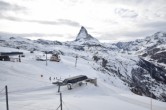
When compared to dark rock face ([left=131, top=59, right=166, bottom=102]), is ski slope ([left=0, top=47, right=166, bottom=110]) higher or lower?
higher

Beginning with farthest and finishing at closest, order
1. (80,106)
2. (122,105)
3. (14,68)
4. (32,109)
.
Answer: (14,68), (122,105), (80,106), (32,109)

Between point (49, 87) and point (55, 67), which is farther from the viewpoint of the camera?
point (55, 67)

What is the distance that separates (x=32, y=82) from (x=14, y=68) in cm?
1611

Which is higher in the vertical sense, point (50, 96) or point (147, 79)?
point (50, 96)

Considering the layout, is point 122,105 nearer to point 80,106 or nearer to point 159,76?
point 80,106

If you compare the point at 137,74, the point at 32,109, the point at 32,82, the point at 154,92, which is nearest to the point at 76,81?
the point at 32,82

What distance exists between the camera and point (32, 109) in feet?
127

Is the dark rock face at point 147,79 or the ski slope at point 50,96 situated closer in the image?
the ski slope at point 50,96

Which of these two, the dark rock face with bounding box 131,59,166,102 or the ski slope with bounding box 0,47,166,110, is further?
the dark rock face with bounding box 131,59,166,102

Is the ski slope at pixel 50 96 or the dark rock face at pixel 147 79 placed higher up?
the ski slope at pixel 50 96

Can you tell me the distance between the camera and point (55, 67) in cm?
9819

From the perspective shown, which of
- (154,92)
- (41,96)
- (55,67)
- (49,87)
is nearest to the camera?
(41,96)

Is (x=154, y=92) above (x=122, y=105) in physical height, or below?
below

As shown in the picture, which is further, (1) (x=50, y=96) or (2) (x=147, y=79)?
(2) (x=147, y=79)
